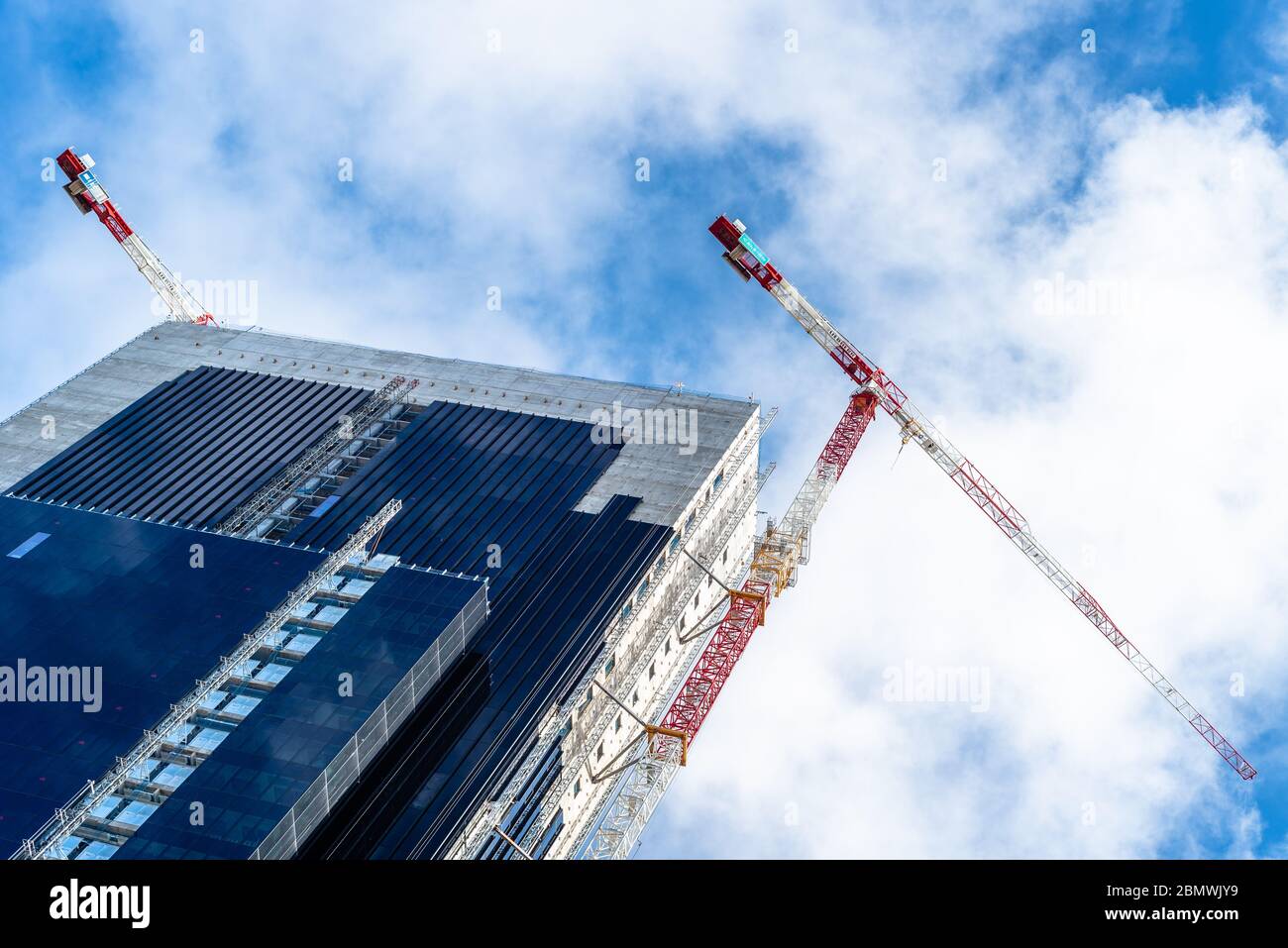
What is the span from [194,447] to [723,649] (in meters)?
71.1

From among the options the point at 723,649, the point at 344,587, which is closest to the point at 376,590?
the point at 344,587

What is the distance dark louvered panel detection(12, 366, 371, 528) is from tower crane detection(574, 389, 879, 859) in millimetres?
56036

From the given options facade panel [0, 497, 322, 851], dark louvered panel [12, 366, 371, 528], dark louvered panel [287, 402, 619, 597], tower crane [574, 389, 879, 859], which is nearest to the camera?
facade panel [0, 497, 322, 851]

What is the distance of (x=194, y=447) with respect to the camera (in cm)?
16988

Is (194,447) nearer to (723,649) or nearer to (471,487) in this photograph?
(471,487)

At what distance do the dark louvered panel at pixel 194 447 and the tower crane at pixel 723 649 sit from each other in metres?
56.0

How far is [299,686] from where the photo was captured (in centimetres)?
11306

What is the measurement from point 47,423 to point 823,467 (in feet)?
334

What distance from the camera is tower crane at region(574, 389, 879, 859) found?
Result: 5128 inches

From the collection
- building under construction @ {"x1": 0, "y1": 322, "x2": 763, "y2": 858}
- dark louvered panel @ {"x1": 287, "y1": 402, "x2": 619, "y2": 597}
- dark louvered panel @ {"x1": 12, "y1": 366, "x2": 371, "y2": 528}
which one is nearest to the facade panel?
building under construction @ {"x1": 0, "y1": 322, "x2": 763, "y2": 858}

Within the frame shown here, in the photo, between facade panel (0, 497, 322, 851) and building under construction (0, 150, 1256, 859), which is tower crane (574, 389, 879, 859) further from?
facade panel (0, 497, 322, 851)

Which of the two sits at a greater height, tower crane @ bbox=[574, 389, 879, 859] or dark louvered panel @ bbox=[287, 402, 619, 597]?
dark louvered panel @ bbox=[287, 402, 619, 597]
